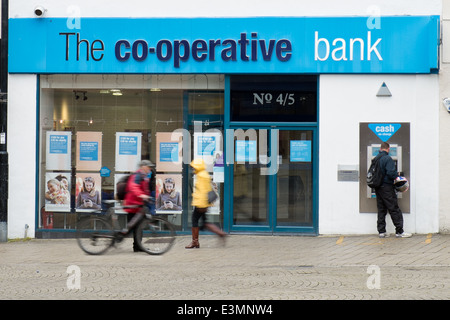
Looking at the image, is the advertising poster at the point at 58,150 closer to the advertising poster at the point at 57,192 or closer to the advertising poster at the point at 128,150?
the advertising poster at the point at 57,192

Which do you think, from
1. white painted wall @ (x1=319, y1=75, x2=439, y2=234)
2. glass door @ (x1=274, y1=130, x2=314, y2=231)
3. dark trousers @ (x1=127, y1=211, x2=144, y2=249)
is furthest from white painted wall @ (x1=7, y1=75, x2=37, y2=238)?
white painted wall @ (x1=319, y1=75, x2=439, y2=234)

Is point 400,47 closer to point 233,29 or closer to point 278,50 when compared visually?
point 278,50

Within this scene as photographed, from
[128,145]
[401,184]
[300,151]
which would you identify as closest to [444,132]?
[401,184]

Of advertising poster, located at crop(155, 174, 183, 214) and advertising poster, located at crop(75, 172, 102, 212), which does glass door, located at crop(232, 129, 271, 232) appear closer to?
advertising poster, located at crop(155, 174, 183, 214)

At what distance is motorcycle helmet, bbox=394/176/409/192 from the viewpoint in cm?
1348

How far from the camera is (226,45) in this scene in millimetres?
14164

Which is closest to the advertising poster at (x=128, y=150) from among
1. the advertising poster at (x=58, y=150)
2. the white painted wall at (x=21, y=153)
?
the advertising poster at (x=58, y=150)

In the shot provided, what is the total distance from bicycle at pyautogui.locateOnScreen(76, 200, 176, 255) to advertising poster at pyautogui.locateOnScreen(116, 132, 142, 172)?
2907mm

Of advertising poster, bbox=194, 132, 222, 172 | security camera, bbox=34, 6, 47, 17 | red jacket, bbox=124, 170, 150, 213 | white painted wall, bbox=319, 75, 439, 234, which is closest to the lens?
red jacket, bbox=124, 170, 150, 213

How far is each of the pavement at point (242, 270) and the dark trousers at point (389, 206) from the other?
0.31 m

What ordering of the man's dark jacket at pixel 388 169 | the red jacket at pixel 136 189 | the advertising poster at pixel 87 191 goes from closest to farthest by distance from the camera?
1. the red jacket at pixel 136 189
2. the man's dark jacket at pixel 388 169
3. the advertising poster at pixel 87 191

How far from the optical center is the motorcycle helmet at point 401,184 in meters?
13.5
